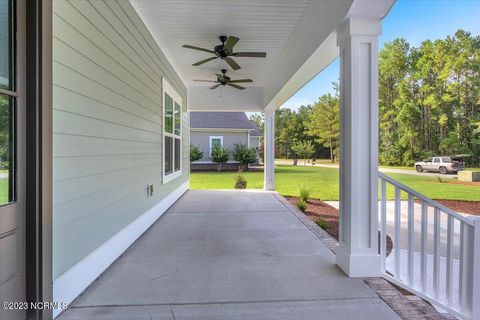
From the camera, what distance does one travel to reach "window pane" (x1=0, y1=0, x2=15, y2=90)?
68.7 inches

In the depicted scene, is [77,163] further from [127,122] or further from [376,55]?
[376,55]

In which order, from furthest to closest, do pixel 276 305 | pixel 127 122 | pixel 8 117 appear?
pixel 127 122 < pixel 276 305 < pixel 8 117

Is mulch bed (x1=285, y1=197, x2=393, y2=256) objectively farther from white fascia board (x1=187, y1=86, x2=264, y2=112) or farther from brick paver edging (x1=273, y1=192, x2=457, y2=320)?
white fascia board (x1=187, y1=86, x2=264, y2=112)

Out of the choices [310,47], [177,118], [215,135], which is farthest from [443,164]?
[310,47]

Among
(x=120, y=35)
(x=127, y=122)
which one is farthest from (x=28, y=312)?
(x=120, y=35)

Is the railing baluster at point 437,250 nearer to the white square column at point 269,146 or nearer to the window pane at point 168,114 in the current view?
the window pane at point 168,114

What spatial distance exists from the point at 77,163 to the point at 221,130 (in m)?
16.3

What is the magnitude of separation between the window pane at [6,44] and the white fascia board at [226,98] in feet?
24.0

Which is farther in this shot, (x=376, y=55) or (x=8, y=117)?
(x=376, y=55)

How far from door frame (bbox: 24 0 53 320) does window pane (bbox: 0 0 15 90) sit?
0.09 metres

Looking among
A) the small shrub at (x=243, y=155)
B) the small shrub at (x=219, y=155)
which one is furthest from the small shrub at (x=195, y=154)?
the small shrub at (x=243, y=155)

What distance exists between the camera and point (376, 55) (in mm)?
2734

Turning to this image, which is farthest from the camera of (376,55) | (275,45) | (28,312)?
(275,45)

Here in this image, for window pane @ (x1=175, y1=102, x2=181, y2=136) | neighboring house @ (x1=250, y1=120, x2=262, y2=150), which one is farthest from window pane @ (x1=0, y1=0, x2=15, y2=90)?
neighboring house @ (x1=250, y1=120, x2=262, y2=150)
